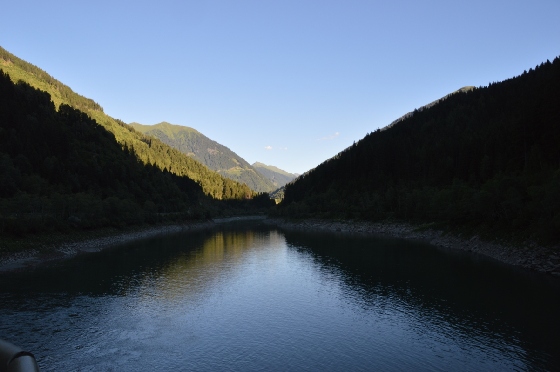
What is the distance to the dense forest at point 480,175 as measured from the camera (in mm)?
63656

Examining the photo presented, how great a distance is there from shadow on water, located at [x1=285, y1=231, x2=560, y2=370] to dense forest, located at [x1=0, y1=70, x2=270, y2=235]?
66.4 meters

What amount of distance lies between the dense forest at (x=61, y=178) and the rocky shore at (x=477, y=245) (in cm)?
8190

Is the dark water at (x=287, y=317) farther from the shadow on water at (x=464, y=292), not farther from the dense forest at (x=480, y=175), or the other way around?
the dense forest at (x=480, y=175)

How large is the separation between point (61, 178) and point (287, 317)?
411 ft

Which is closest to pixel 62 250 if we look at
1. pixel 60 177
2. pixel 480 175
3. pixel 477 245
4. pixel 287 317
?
pixel 287 317

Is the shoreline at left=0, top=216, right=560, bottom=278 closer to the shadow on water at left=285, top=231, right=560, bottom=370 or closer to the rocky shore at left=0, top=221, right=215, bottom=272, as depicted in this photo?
the rocky shore at left=0, top=221, right=215, bottom=272

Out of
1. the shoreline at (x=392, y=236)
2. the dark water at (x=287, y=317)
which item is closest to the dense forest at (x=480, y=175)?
the shoreline at (x=392, y=236)

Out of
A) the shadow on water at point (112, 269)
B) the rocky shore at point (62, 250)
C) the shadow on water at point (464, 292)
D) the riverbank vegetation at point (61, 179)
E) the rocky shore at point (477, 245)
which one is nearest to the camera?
the shadow on water at point (464, 292)

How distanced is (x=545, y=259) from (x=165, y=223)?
13217 centimetres

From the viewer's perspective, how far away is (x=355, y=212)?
14512 cm

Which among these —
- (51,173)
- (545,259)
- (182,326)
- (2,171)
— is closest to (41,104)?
(51,173)

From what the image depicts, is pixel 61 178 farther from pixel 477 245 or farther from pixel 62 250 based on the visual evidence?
pixel 477 245

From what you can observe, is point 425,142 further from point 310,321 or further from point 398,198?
point 310,321

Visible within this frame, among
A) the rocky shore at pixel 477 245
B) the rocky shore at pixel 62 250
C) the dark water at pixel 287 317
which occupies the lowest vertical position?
the dark water at pixel 287 317
